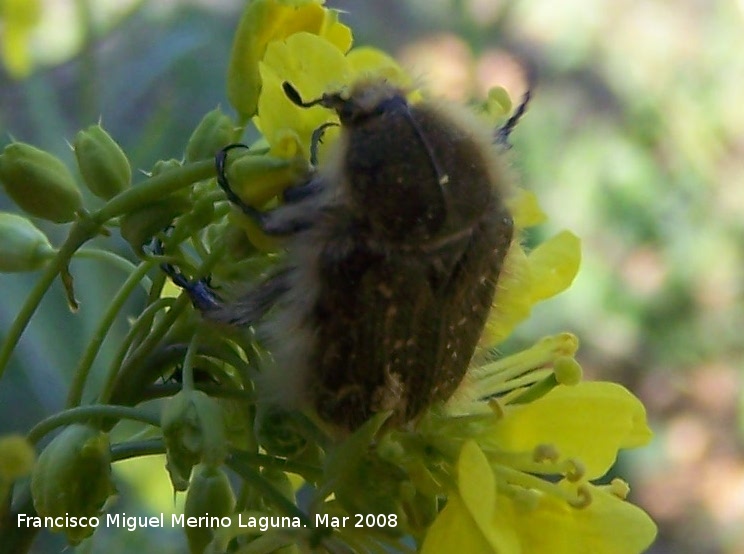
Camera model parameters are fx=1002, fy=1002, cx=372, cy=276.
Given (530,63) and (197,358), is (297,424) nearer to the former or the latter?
(197,358)

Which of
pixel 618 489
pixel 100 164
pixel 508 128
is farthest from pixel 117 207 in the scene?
pixel 618 489

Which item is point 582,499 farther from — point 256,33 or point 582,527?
point 256,33

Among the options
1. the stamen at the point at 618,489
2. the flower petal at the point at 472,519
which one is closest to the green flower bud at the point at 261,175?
the flower petal at the point at 472,519

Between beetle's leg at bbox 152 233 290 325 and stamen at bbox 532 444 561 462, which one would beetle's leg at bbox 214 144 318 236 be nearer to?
beetle's leg at bbox 152 233 290 325

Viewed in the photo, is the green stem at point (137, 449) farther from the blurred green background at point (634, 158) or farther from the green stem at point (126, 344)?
the blurred green background at point (634, 158)

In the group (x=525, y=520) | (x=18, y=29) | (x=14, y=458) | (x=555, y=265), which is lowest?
(x=18, y=29)
